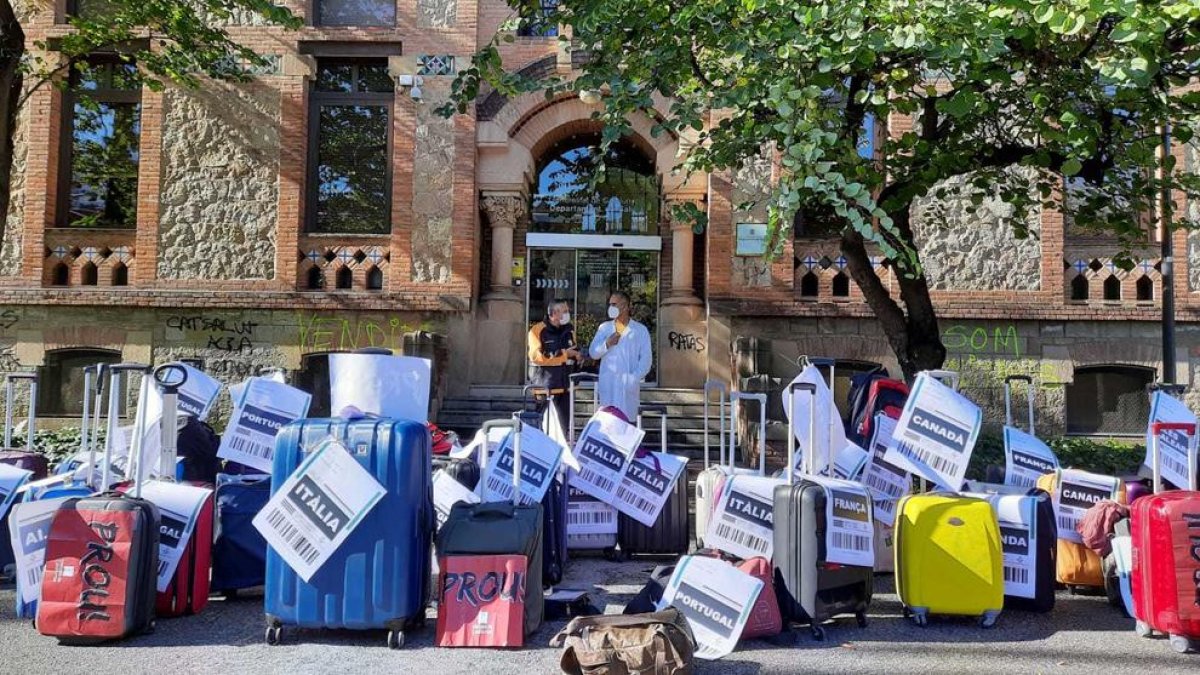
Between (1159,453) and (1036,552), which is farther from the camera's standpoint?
(1159,453)

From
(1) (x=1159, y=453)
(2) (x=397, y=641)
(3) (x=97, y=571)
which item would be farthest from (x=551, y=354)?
(1) (x=1159, y=453)

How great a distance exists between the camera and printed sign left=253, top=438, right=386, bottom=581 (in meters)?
4.75

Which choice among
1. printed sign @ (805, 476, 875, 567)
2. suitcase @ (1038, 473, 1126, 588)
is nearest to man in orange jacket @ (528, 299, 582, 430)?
printed sign @ (805, 476, 875, 567)

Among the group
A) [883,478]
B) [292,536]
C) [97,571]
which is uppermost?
[883,478]

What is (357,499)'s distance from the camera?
475cm

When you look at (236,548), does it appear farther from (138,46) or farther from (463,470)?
(138,46)

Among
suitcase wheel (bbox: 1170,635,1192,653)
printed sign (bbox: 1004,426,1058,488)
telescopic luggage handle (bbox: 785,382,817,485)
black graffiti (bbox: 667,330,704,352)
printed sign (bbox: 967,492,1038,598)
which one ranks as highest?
black graffiti (bbox: 667,330,704,352)

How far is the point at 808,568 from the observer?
17.0 ft

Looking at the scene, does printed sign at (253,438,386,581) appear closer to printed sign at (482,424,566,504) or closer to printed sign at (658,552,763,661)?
printed sign at (482,424,566,504)

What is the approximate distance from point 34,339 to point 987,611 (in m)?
13.0

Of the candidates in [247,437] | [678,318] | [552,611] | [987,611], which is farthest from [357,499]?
[678,318]

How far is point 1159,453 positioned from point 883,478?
70.4 inches

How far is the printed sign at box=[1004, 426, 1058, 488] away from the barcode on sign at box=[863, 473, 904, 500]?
0.86 meters

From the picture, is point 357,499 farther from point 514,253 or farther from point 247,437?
point 514,253
